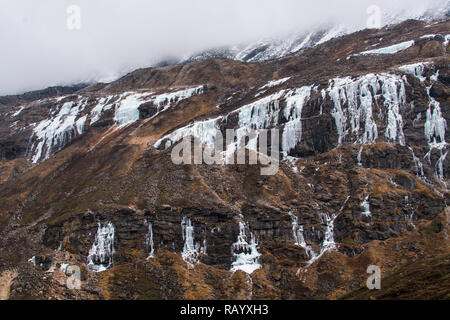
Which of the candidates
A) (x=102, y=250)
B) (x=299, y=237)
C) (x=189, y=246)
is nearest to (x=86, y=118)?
(x=102, y=250)

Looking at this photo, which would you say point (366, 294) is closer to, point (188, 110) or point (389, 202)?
point (389, 202)

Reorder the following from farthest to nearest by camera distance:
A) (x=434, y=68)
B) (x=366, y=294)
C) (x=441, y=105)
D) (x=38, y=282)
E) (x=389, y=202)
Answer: (x=434, y=68)
(x=441, y=105)
(x=389, y=202)
(x=38, y=282)
(x=366, y=294)

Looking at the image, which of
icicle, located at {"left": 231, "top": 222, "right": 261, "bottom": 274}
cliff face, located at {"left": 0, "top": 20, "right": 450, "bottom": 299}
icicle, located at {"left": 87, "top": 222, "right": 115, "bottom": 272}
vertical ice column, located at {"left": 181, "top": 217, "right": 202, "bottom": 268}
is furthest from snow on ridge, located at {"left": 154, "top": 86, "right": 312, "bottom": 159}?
icicle, located at {"left": 87, "top": 222, "right": 115, "bottom": 272}

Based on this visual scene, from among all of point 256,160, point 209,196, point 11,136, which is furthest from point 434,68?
point 11,136

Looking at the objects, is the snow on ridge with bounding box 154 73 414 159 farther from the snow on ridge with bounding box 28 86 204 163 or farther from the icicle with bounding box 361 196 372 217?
the snow on ridge with bounding box 28 86 204 163

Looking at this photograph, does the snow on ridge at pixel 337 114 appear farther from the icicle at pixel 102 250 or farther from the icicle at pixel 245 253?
the icicle at pixel 102 250

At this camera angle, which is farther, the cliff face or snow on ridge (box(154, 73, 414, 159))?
snow on ridge (box(154, 73, 414, 159))
